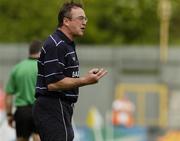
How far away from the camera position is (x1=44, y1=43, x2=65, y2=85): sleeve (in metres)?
8.52

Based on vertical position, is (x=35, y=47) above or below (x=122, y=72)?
above

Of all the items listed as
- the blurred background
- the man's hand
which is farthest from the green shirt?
the blurred background

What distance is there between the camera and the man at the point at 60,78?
8531 millimetres

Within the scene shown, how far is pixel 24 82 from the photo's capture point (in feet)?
41.1

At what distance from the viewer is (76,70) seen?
870cm

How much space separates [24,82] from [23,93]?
189mm

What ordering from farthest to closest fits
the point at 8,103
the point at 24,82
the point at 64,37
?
the point at 8,103 → the point at 24,82 → the point at 64,37

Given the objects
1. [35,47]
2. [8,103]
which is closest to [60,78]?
[35,47]

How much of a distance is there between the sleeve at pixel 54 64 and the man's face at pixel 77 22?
24cm

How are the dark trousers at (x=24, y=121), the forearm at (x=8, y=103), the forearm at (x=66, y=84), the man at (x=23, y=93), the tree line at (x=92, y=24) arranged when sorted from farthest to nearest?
1. the tree line at (x=92, y=24)
2. the forearm at (x=8, y=103)
3. the dark trousers at (x=24, y=121)
4. the man at (x=23, y=93)
5. the forearm at (x=66, y=84)

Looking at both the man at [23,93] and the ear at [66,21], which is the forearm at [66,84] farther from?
the man at [23,93]

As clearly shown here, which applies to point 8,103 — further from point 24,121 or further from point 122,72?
point 122,72

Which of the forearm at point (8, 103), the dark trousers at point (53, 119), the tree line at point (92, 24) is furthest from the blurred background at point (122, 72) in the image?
the dark trousers at point (53, 119)

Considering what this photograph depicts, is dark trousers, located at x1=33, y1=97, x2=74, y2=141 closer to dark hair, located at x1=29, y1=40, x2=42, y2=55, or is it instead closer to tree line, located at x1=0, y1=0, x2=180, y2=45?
dark hair, located at x1=29, y1=40, x2=42, y2=55
